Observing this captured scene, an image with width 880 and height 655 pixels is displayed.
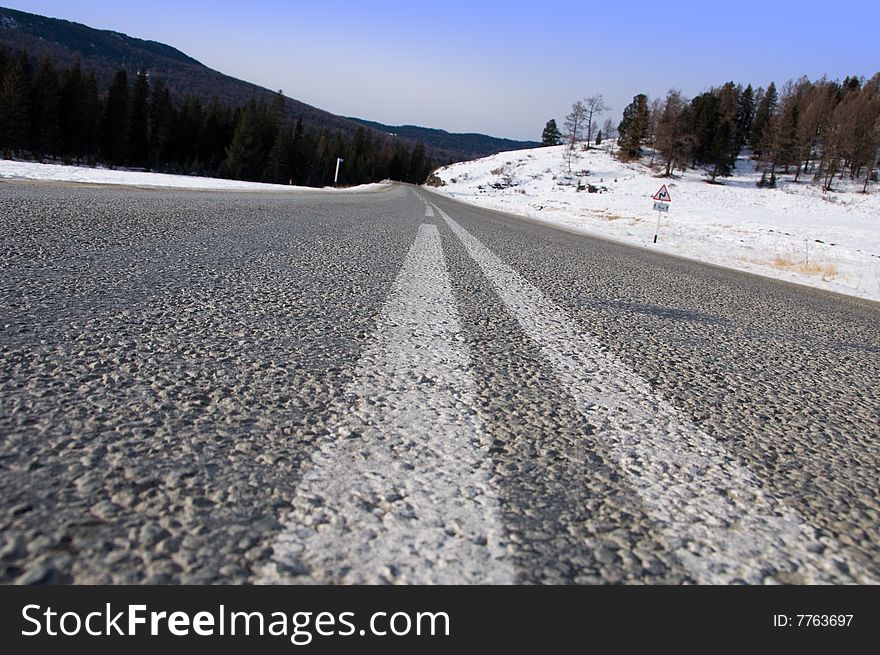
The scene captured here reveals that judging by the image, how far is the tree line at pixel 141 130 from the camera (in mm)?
46281

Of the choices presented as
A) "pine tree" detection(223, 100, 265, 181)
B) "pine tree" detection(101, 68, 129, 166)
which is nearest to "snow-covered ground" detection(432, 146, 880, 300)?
"pine tree" detection(223, 100, 265, 181)

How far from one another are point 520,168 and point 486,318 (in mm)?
91991

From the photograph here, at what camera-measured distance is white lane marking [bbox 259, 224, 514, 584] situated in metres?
0.81

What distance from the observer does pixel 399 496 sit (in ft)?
3.27

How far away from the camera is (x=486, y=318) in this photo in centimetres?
267

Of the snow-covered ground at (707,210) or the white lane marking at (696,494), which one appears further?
the snow-covered ground at (707,210)

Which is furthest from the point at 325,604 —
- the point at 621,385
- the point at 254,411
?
the point at 621,385

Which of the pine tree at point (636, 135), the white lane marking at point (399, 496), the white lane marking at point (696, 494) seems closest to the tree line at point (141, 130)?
the pine tree at point (636, 135)

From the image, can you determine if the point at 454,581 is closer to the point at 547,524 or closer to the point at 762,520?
the point at 547,524

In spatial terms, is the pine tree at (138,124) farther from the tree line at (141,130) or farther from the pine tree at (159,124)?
the pine tree at (159,124)

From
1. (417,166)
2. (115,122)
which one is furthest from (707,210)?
(417,166)

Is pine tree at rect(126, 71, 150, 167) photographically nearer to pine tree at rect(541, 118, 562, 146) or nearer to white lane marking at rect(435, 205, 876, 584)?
white lane marking at rect(435, 205, 876, 584)

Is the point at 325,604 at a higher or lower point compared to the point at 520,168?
lower

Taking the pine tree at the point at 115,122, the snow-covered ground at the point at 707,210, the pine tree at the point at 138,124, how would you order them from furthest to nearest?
the pine tree at the point at 138,124 → the pine tree at the point at 115,122 → the snow-covered ground at the point at 707,210
